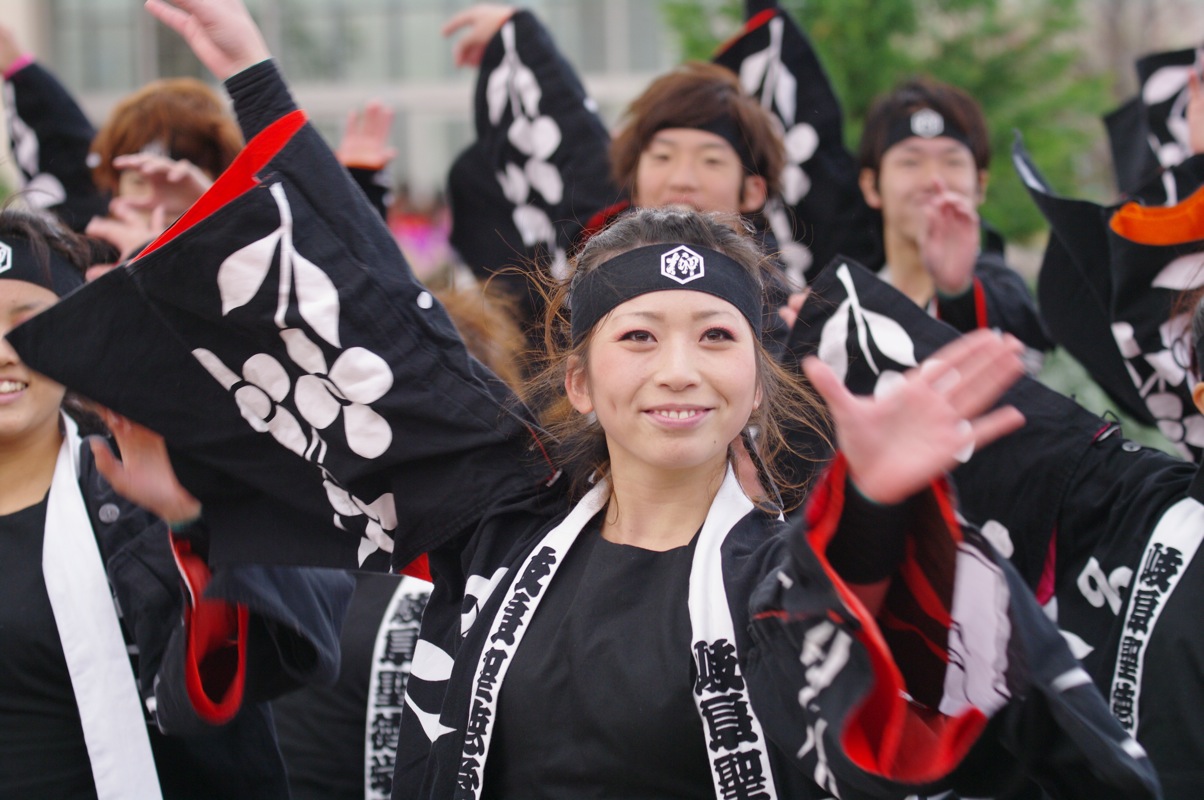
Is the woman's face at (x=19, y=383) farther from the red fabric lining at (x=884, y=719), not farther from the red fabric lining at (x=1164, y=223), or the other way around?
the red fabric lining at (x=1164, y=223)

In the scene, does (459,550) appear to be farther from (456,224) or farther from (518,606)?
(456,224)

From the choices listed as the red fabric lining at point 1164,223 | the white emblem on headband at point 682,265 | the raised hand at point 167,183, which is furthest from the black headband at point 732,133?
the white emblem on headband at point 682,265

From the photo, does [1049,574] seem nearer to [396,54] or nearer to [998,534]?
[998,534]

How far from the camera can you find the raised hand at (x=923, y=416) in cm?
139

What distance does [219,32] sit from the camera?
6.14ft

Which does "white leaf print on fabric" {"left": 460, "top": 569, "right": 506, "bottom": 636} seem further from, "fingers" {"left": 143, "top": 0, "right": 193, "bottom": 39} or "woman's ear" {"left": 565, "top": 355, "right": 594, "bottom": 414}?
"fingers" {"left": 143, "top": 0, "right": 193, "bottom": 39}

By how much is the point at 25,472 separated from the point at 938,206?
2097 mm

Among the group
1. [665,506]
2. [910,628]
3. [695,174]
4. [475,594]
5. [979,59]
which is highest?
[979,59]

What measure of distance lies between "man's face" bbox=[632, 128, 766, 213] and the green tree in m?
2.66

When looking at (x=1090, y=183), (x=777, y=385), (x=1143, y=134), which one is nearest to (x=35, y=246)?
(x=777, y=385)

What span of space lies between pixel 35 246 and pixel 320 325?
77 centimetres

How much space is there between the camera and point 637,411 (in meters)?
1.75

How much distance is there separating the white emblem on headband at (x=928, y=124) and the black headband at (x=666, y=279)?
1719 millimetres

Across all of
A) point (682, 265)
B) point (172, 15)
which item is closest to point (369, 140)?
point (172, 15)
